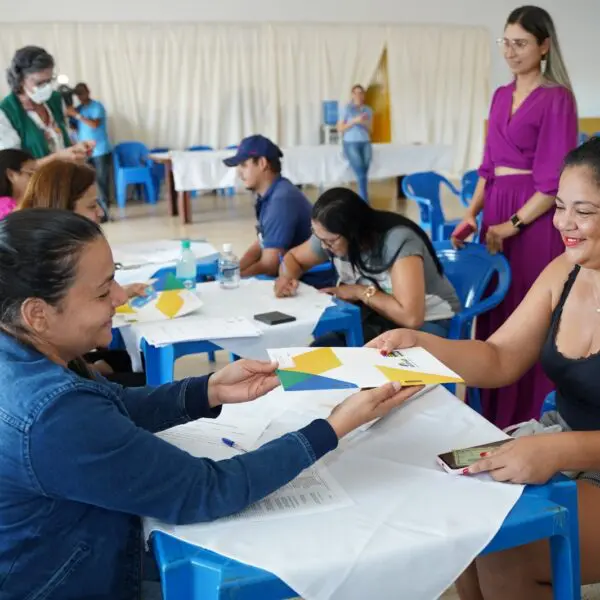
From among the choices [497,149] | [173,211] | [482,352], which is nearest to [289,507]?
[482,352]

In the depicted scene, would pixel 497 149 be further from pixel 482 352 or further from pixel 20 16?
pixel 20 16

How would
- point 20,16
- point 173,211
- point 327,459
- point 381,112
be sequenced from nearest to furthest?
1. point 327,459
2. point 173,211
3. point 20,16
4. point 381,112

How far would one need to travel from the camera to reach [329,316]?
7.64ft

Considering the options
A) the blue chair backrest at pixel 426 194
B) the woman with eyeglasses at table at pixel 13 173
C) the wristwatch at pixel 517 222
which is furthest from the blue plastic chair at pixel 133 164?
the wristwatch at pixel 517 222

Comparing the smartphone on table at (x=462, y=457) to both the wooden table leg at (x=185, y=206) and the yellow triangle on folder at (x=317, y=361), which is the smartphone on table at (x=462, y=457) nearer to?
the yellow triangle on folder at (x=317, y=361)

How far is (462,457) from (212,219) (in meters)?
7.32

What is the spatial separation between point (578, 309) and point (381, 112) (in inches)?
410

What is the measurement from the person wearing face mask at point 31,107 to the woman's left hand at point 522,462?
108 inches

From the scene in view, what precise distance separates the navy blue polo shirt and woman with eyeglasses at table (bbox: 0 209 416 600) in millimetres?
2167

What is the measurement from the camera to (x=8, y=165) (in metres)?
2.90

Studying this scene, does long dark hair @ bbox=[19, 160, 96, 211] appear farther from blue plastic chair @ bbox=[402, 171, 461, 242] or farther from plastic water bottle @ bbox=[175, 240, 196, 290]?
blue plastic chair @ bbox=[402, 171, 461, 242]

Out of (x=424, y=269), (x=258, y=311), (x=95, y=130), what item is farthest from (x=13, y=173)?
(x=95, y=130)

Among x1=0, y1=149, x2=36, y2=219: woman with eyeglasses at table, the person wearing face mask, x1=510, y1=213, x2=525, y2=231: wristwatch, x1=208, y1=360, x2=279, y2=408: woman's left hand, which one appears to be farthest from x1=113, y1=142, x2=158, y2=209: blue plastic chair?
x1=208, y1=360, x2=279, y2=408: woman's left hand

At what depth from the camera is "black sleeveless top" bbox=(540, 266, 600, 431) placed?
58.2 inches
